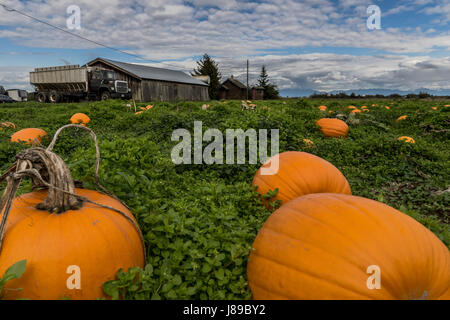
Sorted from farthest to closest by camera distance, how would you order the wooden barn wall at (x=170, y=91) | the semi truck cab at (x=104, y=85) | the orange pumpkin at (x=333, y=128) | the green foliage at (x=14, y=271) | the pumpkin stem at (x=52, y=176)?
the wooden barn wall at (x=170, y=91)
the semi truck cab at (x=104, y=85)
the orange pumpkin at (x=333, y=128)
the pumpkin stem at (x=52, y=176)
the green foliage at (x=14, y=271)

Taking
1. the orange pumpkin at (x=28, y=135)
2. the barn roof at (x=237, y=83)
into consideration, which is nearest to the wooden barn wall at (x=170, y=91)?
the barn roof at (x=237, y=83)

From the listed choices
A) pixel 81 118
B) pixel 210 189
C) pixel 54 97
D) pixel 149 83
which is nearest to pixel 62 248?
pixel 210 189

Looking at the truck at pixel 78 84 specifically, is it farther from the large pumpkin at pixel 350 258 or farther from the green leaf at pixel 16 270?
the large pumpkin at pixel 350 258

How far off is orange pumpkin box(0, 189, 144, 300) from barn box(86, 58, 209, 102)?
32.1 m

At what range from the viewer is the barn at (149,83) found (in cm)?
3267

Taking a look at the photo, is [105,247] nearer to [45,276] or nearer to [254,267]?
[45,276]

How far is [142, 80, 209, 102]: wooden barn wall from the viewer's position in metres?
34.0

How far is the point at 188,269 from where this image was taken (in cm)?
212

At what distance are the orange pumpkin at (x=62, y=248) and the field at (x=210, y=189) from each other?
5.5 inches

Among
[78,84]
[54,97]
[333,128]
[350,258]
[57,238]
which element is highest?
[78,84]

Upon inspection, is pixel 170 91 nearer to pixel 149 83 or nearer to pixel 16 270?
pixel 149 83

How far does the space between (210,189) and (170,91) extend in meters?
36.2

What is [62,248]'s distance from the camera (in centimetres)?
176

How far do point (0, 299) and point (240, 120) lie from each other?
220 inches
